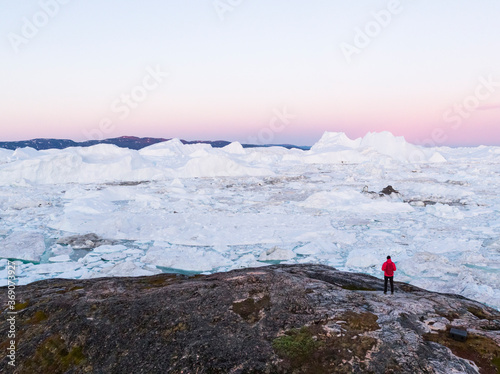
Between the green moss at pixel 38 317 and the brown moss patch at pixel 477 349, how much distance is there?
220 inches

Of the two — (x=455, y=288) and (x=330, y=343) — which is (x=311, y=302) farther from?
A: (x=455, y=288)

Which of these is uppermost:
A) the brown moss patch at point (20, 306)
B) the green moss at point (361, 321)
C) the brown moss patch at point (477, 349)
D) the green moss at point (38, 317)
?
the green moss at point (361, 321)

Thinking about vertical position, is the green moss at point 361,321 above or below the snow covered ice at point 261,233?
above

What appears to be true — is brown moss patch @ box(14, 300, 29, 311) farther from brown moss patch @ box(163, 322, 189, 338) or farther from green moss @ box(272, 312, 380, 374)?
green moss @ box(272, 312, 380, 374)

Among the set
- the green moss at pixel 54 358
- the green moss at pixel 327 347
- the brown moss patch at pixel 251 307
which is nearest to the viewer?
the green moss at pixel 327 347

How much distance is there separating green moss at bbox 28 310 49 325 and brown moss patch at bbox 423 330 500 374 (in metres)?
5.59

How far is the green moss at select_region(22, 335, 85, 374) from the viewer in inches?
160

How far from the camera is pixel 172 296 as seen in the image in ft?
17.1

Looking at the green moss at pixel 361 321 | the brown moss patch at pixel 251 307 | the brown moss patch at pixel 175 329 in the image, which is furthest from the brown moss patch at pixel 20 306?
the green moss at pixel 361 321

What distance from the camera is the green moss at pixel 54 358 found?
406 centimetres

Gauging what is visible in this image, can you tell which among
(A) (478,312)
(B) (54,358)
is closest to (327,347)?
(A) (478,312)

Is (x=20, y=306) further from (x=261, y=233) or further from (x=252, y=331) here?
(x=261, y=233)

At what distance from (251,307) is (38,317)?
11.3ft

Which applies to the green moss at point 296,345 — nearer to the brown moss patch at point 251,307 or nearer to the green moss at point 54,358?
the brown moss patch at point 251,307
